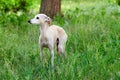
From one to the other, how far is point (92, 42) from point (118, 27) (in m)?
1.39

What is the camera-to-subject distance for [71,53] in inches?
322

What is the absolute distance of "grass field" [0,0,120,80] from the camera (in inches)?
261

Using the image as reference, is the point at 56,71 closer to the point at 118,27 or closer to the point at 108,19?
the point at 118,27

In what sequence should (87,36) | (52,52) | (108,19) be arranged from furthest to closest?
(108,19), (87,36), (52,52)

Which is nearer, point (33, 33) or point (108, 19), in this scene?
point (33, 33)

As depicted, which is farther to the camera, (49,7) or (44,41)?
(49,7)

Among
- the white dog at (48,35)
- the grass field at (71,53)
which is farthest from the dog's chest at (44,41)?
the grass field at (71,53)

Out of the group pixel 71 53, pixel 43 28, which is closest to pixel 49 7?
pixel 71 53

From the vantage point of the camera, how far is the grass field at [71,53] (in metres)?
6.62

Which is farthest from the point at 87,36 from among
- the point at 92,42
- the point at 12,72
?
the point at 12,72

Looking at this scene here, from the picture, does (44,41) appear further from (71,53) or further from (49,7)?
(49,7)

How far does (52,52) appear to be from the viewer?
759 cm

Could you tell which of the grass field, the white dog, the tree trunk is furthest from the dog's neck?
the tree trunk

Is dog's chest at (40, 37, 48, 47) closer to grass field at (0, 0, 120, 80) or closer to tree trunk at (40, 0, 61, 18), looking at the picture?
grass field at (0, 0, 120, 80)
